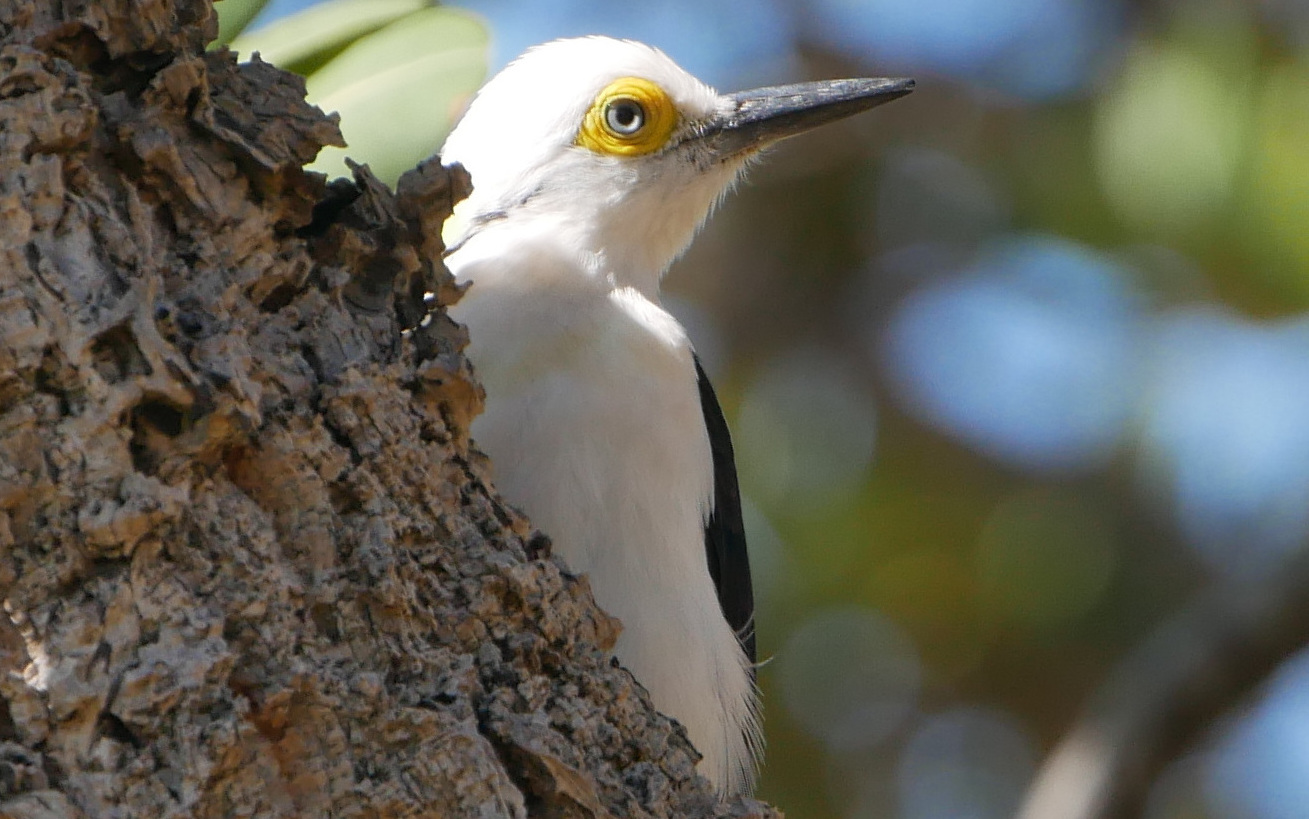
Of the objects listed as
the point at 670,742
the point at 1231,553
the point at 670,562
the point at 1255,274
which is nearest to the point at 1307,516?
the point at 1255,274

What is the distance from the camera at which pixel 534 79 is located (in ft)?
17.3

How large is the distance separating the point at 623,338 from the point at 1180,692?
2711 mm

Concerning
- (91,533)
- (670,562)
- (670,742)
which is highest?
(91,533)

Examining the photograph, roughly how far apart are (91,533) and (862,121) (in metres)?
7.40

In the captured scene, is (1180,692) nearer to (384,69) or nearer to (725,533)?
(725,533)

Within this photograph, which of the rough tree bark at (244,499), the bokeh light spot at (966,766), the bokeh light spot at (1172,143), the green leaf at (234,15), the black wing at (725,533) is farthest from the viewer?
the bokeh light spot at (966,766)

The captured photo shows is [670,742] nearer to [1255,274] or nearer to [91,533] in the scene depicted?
[91,533]

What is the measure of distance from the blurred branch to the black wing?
1439mm

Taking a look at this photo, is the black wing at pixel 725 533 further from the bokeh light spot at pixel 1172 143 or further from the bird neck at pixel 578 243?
the bokeh light spot at pixel 1172 143

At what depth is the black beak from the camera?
16.9ft

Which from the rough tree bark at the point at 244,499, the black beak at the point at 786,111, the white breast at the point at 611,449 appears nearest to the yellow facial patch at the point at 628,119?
the black beak at the point at 786,111

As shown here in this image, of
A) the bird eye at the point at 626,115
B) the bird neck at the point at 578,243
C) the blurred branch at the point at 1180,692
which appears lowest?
the blurred branch at the point at 1180,692

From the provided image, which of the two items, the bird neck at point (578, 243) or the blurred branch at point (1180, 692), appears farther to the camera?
the blurred branch at point (1180, 692)

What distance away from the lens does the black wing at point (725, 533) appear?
5004mm
